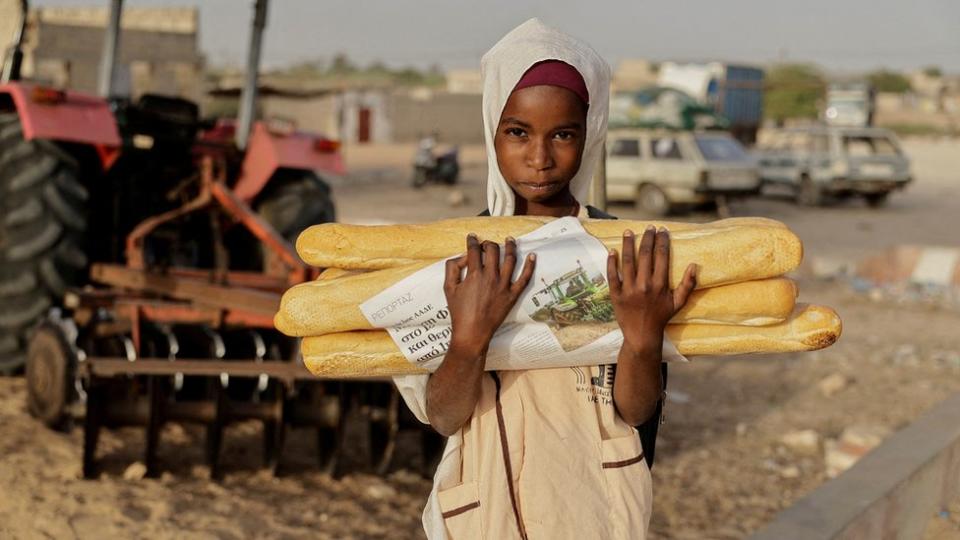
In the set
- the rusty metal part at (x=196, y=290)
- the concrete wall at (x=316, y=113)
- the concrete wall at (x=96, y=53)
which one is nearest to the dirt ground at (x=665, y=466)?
the rusty metal part at (x=196, y=290)

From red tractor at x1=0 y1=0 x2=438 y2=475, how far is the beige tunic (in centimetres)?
256

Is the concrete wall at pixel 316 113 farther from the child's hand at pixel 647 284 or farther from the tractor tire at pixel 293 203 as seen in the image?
the child's hand at pixel 647 284

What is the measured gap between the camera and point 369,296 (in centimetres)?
174

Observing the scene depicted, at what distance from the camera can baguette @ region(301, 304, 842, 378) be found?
170cm

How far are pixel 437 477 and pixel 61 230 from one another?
4.03 metres

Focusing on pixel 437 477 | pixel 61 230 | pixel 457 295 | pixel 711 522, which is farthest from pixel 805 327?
pixel 61 230

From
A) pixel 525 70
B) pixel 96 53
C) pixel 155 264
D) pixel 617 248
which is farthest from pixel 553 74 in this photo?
pixel 96 53

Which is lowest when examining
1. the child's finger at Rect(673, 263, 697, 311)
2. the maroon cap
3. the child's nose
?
the child's finger at Rect(673, 263, 697, 311)

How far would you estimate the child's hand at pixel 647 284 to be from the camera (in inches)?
62.9

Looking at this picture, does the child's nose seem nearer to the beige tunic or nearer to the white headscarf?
the white headscarf

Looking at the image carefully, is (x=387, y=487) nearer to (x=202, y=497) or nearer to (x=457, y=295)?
(x=202, y=497)

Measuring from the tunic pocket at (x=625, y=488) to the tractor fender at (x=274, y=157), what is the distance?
4.33 m

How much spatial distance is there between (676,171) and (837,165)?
457cm

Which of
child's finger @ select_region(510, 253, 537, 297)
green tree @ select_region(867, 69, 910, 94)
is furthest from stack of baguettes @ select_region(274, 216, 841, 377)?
green tree @ select_region(867, 69, 910, 94)
